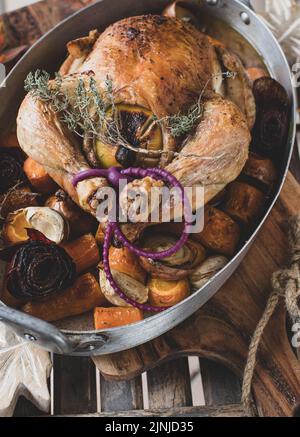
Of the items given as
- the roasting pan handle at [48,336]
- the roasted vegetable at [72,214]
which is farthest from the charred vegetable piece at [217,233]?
the roasting pan handle at [48,336]

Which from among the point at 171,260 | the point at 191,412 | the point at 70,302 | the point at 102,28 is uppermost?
the point at 102,28

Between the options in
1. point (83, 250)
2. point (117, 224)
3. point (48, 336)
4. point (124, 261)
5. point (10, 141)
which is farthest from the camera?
point (10, 141)

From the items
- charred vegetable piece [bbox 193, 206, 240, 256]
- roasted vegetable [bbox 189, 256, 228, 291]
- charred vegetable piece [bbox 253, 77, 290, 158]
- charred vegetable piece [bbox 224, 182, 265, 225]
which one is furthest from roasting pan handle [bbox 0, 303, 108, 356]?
charred vegetable piece [bbox 253, 77, 290, 158]

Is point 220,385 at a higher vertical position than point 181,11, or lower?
lower

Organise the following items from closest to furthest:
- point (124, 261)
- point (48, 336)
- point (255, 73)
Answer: point (48, 336) < point (124, 261) < point (255, 73)

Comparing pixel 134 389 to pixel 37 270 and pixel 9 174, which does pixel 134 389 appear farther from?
pixel 9 174

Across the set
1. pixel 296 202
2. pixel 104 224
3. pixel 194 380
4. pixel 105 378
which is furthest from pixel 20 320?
pixel 296 202

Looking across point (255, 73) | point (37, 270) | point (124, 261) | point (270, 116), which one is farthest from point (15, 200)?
point (255, 73)
